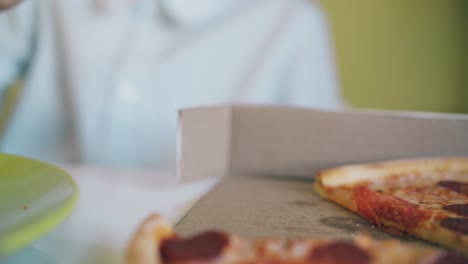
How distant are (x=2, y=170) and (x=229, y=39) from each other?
0.96 metres

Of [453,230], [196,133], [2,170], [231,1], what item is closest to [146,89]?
[231,1]

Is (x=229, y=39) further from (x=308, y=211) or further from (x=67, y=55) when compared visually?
(x=308, y=211)

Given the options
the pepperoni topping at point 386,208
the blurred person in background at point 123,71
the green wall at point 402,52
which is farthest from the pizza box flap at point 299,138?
the green wall at point 402,52

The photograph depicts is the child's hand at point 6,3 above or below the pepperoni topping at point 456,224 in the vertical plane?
above

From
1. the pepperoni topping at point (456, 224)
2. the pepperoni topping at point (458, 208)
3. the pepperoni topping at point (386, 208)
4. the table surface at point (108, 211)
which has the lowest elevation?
the table surface at point (108, 211)

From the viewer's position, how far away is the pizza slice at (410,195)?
17.5 inches

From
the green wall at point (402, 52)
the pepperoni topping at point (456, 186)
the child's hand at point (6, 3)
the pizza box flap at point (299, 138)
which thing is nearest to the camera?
the pepperoni topping at point (456, 186)

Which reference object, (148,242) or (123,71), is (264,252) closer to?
(148,242)

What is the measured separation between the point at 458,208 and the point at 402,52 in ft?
3.92

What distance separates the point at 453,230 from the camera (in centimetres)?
42

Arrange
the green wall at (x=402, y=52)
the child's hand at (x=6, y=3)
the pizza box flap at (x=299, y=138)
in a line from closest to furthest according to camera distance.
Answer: the pizza box flap at (x=299, y=138) < the child's hand at (x=6, y=3) < the green wall at (x=402, y=52)

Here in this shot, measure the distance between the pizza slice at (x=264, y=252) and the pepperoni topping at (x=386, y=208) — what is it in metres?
0.14

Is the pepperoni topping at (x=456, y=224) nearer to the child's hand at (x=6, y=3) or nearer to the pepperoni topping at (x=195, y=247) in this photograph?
the pepperoni topping at (x=195, y=247)

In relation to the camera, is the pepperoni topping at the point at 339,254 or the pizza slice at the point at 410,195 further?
the pizza slice at the point at 410,195
